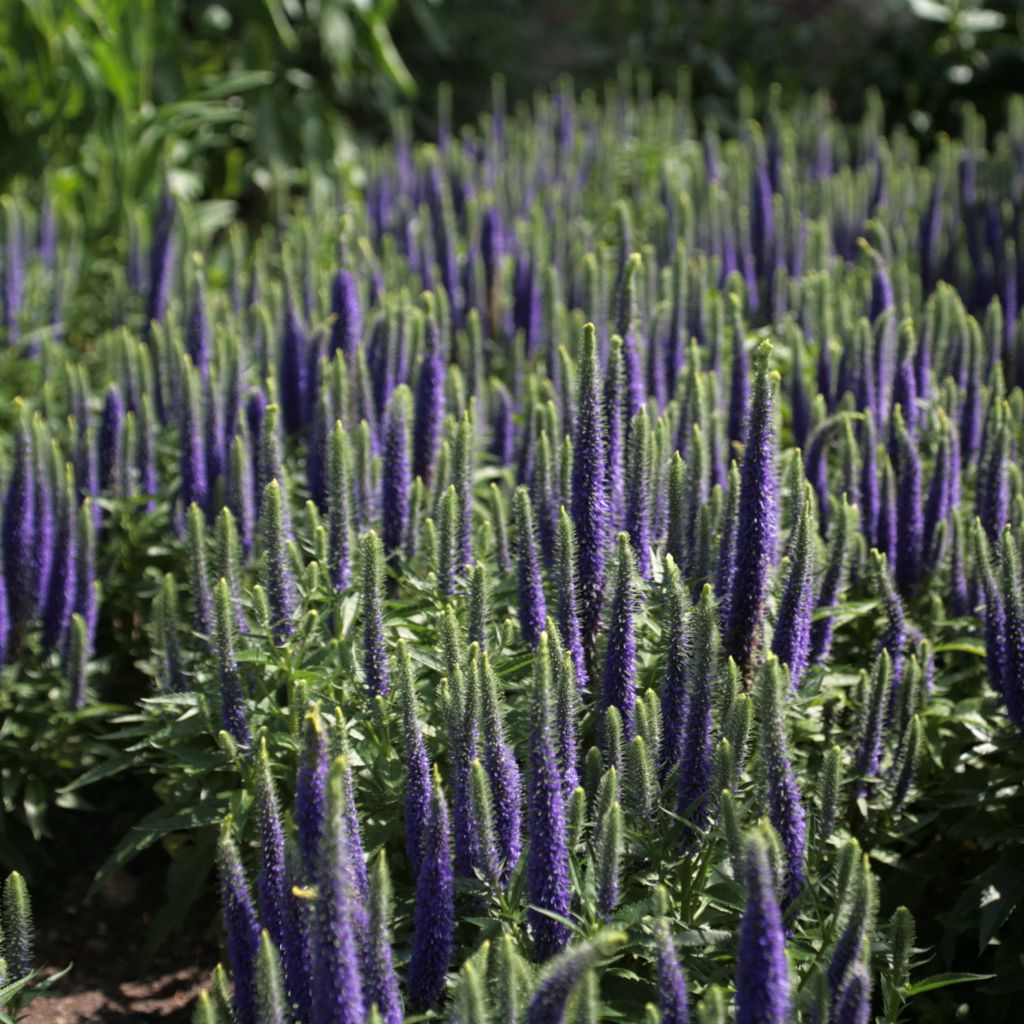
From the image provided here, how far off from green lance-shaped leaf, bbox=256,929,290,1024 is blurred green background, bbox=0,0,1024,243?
519cm

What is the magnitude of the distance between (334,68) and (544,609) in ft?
28.8

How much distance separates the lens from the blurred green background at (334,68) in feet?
27.9

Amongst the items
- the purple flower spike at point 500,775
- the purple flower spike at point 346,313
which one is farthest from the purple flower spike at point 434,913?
the purple flower spike at point 346,313

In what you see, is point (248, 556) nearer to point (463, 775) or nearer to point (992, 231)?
point (463, 775)

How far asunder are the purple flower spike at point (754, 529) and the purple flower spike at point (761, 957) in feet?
3.90

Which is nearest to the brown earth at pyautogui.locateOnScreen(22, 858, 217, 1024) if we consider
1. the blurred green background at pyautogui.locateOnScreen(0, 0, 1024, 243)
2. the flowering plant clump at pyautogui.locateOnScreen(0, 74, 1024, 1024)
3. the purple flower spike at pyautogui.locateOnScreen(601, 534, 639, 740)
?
the flowering plant clump at pyautogui.locateOnScreen(0, 74, 1024, 1024)

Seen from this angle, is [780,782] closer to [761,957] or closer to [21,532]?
[761,957]

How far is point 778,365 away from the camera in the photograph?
17.0 ft

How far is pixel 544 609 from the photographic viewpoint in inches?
139

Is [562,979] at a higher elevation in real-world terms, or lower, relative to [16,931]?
higher

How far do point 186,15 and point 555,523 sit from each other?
836 centimetres

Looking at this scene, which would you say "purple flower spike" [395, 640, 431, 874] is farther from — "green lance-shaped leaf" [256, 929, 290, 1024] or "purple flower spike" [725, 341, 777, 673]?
"purple flower spike" [725, 341, 777, 673]

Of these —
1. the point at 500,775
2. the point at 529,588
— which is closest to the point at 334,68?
the point at 529,588

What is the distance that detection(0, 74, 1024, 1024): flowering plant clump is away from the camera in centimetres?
276
